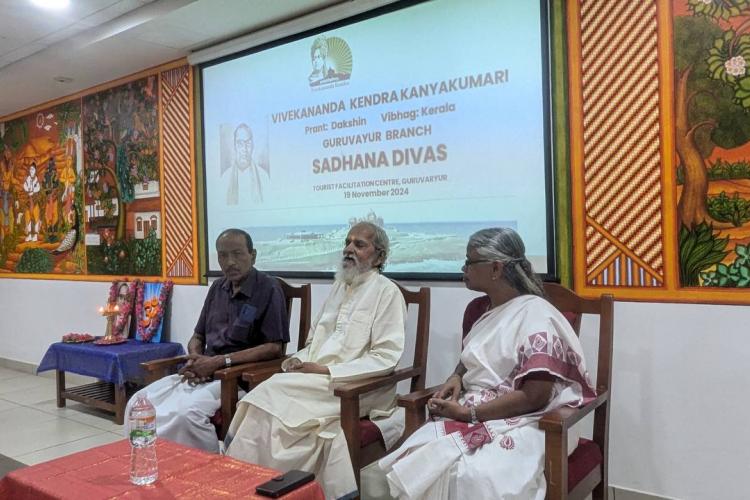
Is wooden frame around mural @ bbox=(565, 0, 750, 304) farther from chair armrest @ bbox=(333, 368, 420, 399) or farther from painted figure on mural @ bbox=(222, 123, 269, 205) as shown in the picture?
painted figure on mural @ bbox=(222, 123, 269, 205)

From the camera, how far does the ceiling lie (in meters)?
3.54

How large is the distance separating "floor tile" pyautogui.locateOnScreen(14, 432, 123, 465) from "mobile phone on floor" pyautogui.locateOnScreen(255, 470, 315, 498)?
2.32 meters

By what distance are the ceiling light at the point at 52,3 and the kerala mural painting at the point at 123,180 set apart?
1.00 metres

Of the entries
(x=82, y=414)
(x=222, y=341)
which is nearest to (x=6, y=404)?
(x=82, y=414)

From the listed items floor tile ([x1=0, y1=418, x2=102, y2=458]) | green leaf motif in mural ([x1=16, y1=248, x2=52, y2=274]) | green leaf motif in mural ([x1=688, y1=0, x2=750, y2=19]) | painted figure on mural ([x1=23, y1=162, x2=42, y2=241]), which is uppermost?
green leaf motif in mural ([x1=688, y1=0, x2=750, y2=19])

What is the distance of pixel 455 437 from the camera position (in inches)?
76.7

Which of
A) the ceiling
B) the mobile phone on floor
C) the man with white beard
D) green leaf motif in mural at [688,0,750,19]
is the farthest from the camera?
the ceiling

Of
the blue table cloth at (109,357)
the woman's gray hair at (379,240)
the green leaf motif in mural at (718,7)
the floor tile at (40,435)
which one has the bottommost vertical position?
the floor tile at (40,435)

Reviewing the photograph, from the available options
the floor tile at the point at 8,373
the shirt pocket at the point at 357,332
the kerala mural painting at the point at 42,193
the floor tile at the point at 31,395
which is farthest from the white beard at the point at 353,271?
the floor tile at the point at 8,373

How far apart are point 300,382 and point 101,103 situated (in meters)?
3.65

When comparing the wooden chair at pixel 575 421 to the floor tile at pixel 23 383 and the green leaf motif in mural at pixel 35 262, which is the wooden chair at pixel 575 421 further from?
the green leaf motif in mural at pixel 35 262

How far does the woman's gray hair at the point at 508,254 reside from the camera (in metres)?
2.20

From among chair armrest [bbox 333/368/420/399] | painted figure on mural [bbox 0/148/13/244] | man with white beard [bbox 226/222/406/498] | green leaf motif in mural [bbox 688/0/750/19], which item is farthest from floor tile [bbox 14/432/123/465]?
green leaf motif in mural [bbox 688/0/750/19]

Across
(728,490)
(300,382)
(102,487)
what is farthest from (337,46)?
(728,490)
